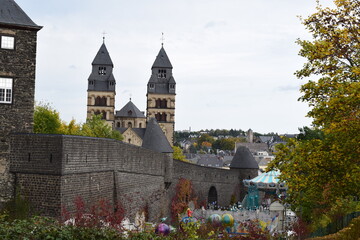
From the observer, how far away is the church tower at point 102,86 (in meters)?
100

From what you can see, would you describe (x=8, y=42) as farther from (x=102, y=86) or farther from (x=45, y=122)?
(x=102, y=86)

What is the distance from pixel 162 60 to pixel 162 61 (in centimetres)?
19

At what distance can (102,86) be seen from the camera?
10125 cm

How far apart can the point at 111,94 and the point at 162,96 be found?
952cm

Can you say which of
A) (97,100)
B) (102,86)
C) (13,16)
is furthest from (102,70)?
(13,16)

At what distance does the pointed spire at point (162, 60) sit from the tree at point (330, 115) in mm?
84020

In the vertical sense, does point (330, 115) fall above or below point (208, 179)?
above

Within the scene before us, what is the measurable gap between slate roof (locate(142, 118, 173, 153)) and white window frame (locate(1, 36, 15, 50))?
15.4 metres

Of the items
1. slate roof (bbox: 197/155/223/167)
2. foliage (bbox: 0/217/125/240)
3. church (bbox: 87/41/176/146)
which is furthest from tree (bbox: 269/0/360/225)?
slate roof (bbox: 197/155/223/167)

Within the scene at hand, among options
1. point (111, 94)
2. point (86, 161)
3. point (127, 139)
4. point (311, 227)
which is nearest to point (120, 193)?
point (86, 161)

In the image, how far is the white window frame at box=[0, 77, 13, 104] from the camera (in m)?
21.0

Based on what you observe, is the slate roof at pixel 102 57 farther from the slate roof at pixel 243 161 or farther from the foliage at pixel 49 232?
the foliage at pixel 49 232

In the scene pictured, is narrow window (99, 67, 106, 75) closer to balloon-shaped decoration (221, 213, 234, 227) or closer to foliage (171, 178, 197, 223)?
foliage (171, 178, 197, 223)

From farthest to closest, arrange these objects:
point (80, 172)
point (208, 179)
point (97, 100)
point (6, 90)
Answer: point (97, 100) < point (208, 179) < point (6, 90) < point (80, 172)
